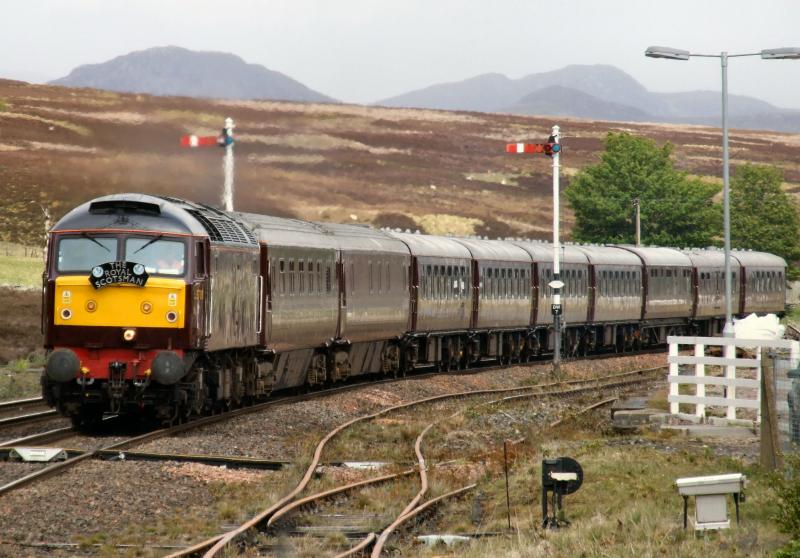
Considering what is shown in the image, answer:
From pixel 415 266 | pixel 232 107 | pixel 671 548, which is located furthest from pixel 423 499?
pixel 232 107

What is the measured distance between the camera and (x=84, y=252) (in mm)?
21078

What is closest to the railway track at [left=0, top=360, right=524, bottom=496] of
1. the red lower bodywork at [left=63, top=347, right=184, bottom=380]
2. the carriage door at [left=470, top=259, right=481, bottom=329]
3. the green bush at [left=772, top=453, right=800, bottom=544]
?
the red lower bodywork at [left=63, top=347, right=184, bottom=380]

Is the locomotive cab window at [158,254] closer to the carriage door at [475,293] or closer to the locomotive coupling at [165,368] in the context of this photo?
the locomotive coupling at [165,368]

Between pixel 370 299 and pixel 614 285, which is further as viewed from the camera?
pixel 614 285

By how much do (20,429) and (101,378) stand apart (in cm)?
224

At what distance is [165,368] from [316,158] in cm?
9138

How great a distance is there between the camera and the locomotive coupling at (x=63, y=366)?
2053 centimetres

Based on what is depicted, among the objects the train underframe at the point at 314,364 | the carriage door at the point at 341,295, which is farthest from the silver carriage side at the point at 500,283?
the carriage door at the point at 341,295

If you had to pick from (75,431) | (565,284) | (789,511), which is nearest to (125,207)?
(75,431)

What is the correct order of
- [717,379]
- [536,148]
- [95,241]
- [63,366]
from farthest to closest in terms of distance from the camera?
[536,148] → [717,379] → [95,241] → [63,366]

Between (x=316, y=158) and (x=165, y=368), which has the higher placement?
(x=316, y=158)

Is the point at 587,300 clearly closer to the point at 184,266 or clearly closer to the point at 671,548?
the point at 184,266

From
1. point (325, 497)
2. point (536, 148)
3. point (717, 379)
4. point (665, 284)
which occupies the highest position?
point (536, 148)

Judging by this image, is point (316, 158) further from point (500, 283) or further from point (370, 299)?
point (370, 299)
